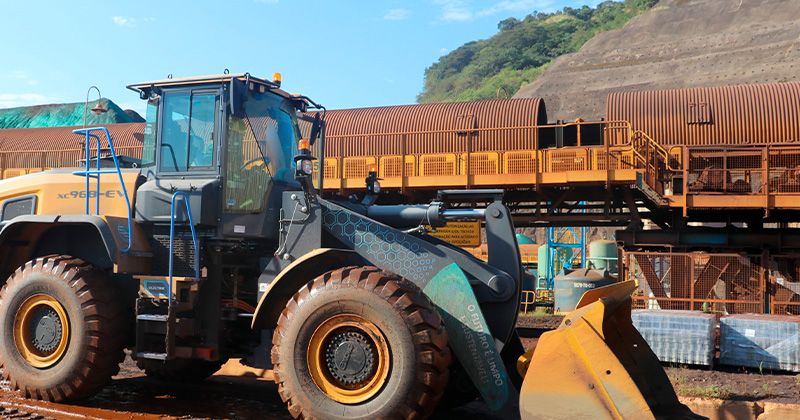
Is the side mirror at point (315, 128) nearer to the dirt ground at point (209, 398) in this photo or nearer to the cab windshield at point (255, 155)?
the cab windshield at point (255, 155)

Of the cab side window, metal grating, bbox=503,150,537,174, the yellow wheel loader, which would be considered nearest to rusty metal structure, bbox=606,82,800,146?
metal grating, bbox=503,150,537,174

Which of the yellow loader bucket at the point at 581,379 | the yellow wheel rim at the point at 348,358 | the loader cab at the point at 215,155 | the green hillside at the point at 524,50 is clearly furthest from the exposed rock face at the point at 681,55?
the yellow wheel rim at the point at 348,358

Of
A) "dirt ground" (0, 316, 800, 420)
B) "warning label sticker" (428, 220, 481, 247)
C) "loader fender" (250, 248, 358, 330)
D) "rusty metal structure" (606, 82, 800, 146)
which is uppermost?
"rusty metal structure" (606, 82, 800, 146)

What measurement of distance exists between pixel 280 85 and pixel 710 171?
1286 cm

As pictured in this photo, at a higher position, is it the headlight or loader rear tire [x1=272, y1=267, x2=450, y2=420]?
the headlight

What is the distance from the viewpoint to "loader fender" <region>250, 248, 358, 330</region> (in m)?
5.36

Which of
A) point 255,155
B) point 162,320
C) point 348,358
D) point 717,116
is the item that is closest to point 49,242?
point 162,320

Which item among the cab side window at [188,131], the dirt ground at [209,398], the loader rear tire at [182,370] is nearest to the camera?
the dirt ground at [209,398]

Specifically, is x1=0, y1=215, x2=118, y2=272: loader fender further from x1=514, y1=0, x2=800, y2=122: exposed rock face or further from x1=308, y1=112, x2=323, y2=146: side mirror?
x1=514, y1=0, x2=800, y2=122: exposed rock face

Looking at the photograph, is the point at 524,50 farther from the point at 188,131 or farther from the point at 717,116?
the point at 188,131

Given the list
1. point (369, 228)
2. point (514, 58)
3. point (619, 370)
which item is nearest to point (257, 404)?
point (369, 228)

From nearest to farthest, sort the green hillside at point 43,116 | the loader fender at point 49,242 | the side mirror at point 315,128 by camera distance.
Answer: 1. the loader fender at point 49,242
2. the side mirror at point 315,128
3. the green hillside at point 43,116

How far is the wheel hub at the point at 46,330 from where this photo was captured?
5.97 m

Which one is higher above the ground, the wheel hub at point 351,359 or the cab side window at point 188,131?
the cab side window at point 188,131
